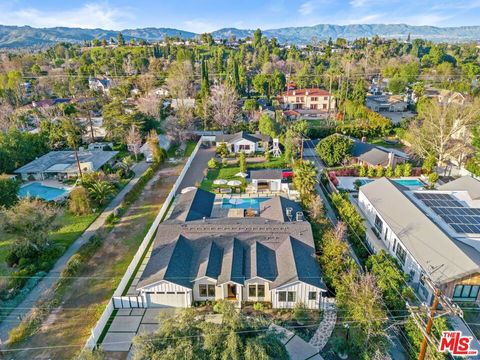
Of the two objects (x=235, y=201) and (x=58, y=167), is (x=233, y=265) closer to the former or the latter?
(x=235, y=201)

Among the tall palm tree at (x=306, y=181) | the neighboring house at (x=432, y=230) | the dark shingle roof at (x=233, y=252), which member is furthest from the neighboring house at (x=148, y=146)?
the neighboring house at (x=432, y=230)

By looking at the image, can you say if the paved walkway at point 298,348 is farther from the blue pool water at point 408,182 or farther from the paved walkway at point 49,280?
the blue pool water at point 408,182

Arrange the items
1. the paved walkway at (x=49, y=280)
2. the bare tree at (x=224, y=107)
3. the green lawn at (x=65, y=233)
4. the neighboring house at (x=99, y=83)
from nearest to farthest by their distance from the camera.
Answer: the paved walkway at (x=49, y=280) < the green lawn at (x=65, y=233) < the bare tree at (x=224, y=107) < the neighboring house at (x=99, y=83)

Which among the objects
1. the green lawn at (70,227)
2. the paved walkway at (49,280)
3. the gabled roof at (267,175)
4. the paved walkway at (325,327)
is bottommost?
the paved walkway at (49,280)

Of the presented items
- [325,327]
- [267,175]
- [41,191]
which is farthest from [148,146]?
[325,327]

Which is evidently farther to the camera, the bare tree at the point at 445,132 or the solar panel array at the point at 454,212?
the bare tree at the point at 445,132
